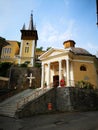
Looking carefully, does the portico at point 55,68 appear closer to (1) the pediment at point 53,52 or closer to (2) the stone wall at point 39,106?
(1) the pediment at point 53,52

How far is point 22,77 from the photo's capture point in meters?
31.0

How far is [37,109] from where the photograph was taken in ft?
51.0

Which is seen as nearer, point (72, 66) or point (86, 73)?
point (72, 66)

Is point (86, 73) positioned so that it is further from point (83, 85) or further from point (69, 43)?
point (69, 43)

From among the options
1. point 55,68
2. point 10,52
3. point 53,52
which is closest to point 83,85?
point 55,68

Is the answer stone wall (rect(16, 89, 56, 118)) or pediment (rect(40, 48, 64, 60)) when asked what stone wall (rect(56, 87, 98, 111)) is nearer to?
stone wall (rect(16, 89, 56, 118))

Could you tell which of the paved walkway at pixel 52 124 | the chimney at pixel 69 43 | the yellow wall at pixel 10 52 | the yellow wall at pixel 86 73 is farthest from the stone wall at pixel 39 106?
the yellow wall at pixel 10 52

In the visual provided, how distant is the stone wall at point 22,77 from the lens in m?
30.2

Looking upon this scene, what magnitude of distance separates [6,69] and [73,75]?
21362mm

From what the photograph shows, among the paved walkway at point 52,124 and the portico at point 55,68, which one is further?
the portico at point 55,68

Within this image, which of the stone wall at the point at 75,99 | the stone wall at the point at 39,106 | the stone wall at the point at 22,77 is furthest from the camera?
the stone wall at the point at 22,77

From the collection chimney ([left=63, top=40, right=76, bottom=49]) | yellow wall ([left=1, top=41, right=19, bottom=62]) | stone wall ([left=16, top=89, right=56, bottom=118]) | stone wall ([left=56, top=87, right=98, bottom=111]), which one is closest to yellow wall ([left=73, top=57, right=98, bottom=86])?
stone wall ([left=56, top=87, right=98, bottom=111])

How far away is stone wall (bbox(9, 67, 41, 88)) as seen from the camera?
30.2 metres

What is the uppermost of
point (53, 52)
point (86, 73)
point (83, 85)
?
point (53, 52)
